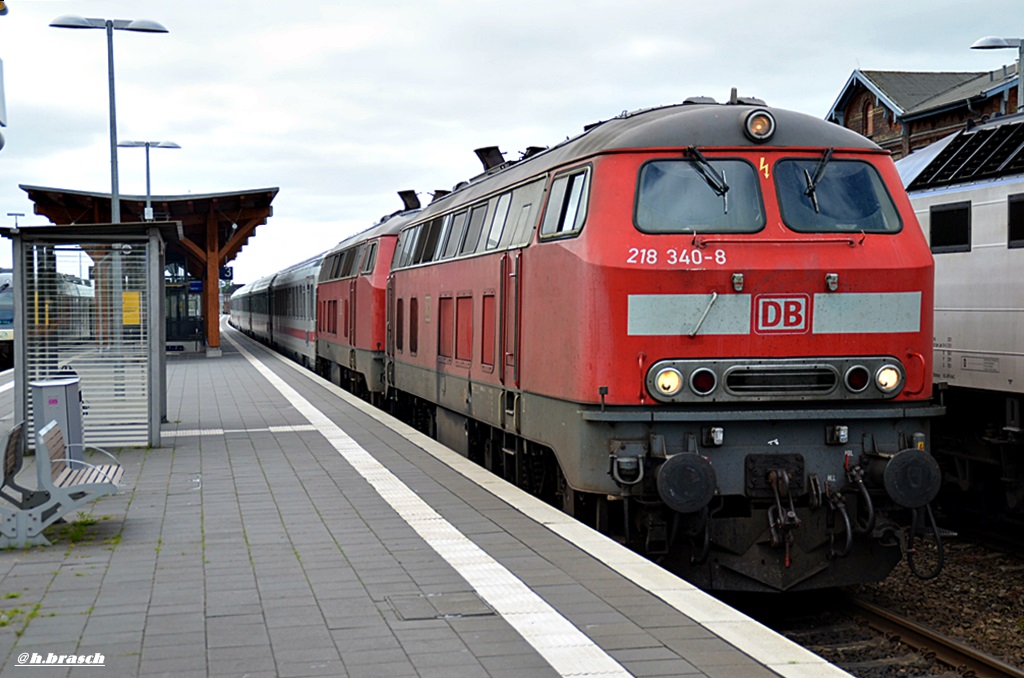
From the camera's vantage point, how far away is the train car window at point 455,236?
12.4m

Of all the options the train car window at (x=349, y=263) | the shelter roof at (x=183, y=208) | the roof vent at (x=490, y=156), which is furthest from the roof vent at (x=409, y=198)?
the shelter roof at (x=183, y=208)

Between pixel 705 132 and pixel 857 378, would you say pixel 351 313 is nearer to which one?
pixel 705 132

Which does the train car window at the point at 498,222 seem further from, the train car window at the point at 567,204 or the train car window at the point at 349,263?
the train car window at the point at 349,263

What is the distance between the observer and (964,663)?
23.6 ft

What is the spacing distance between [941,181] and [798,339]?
516cm

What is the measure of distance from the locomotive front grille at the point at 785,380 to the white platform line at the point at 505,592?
6.90 feet

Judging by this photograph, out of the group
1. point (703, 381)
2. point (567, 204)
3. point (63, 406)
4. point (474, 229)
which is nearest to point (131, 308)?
point (63, 406)

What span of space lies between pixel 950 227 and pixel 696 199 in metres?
4.87

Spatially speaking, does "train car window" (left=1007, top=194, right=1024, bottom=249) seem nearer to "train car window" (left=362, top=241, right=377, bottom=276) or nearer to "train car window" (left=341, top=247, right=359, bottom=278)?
"train car window" (left=362, top=241, right=377, bottom=276)

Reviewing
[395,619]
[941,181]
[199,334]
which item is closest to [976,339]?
[941,181]

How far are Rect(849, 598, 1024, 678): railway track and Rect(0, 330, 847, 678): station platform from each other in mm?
1879

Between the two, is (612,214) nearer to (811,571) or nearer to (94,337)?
(811,571)

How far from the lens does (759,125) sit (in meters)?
8.41

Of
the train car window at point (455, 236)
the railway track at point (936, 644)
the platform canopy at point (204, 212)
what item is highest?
the platform canopy at point (204, 212)
